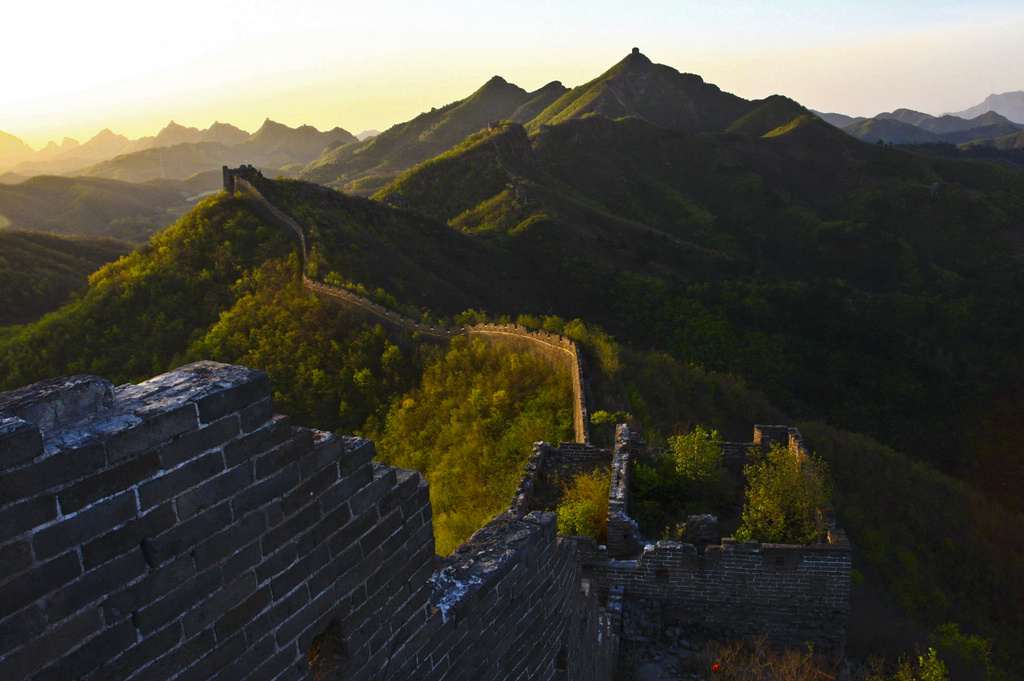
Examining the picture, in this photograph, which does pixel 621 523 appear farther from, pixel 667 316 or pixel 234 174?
pixel 667 316

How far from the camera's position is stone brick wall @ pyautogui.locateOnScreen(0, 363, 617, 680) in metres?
1.77

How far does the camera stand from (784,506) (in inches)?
322

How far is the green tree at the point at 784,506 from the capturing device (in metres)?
7.99

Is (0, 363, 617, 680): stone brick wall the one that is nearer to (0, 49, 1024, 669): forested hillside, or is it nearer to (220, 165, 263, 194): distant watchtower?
(0, 49, 1024, 669): forested hillside

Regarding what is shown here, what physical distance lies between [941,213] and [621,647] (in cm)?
7685

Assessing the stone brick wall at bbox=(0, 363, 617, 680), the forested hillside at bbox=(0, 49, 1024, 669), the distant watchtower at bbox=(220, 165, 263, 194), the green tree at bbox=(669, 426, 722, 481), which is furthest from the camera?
the distant watchtower at bbox=(220, 165, 263, 194)

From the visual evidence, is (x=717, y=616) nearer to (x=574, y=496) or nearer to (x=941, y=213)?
(x=574, y=496)

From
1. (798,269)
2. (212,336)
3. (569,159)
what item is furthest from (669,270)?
(212,336)

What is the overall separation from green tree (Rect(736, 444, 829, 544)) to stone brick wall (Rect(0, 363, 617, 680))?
5933 millimetres

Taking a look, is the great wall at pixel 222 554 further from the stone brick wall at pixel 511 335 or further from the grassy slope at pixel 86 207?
the grassy slope at pixel 86 207

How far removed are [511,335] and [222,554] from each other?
14.9m

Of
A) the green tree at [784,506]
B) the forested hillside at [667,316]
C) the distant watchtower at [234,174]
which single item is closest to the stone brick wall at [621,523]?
the green tree at [784,506]

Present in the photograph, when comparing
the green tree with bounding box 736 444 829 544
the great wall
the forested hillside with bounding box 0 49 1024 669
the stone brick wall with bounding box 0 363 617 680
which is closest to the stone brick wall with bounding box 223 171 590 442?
the forested hillside with bounding box 0 49 1024 669

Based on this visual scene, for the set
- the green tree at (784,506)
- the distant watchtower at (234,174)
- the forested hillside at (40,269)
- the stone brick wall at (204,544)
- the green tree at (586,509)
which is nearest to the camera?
the stone brick wall at (204,544)
